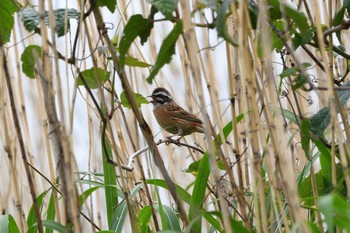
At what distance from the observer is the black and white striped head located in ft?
10.2

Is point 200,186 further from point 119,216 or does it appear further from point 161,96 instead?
point 161,96

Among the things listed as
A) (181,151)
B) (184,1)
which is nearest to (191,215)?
(184,1)

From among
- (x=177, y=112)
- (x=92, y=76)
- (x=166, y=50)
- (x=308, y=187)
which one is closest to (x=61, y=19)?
(x=92, y=76)

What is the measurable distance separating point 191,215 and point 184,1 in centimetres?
79

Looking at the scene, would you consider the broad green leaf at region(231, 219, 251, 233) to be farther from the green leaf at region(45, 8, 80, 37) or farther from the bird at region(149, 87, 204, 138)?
the bird at region(149, 87, 204, 138)

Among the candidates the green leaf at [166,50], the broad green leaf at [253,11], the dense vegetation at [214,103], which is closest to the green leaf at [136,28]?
the dense vegetation at [214,103]

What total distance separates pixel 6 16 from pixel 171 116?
6.88 feet

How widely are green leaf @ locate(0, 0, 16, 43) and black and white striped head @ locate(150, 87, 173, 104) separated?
4.94 ft

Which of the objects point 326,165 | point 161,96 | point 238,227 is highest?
point 161,96

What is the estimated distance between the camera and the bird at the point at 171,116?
3.00m

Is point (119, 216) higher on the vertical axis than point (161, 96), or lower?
lower

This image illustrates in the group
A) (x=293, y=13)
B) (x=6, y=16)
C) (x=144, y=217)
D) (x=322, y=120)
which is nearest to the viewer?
(x=293, y=13)

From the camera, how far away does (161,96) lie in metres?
3.31

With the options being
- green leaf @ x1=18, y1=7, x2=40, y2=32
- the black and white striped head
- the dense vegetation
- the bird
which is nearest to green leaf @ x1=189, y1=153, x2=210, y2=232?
the dense vegetation
